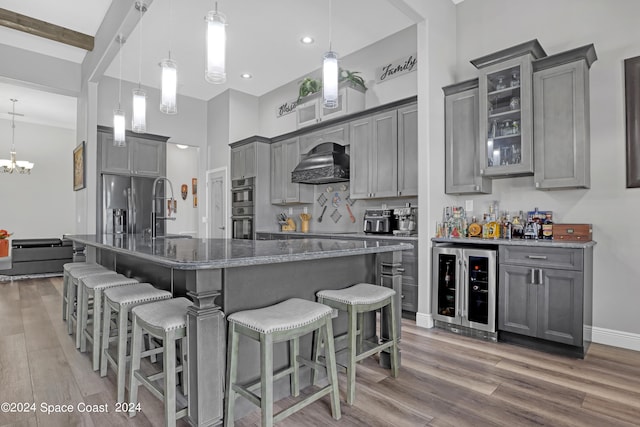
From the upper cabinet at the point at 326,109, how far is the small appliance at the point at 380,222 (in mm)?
1362

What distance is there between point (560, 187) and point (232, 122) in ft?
16.9

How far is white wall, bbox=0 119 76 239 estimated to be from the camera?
24.6 ft

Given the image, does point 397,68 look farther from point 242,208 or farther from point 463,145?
point 242,208

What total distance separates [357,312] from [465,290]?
5.31 ft

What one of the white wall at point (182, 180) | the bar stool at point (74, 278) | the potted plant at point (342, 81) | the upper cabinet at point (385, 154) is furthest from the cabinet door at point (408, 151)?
the white wall at point (182, 180)

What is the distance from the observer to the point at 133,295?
7.10ft

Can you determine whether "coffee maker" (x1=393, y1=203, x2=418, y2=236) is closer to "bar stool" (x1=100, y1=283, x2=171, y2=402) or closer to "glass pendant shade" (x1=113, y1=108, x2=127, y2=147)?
"bar stool" (x1=100, y1=283, x2=171, y2=402)

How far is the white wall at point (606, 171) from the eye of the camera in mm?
2902

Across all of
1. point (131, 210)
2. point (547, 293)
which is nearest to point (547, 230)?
point (547, 293)

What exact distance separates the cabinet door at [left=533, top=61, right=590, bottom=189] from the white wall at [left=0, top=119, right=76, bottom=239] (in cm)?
920

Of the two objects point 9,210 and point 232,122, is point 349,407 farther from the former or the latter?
point 9,210

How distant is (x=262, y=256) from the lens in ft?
5.51

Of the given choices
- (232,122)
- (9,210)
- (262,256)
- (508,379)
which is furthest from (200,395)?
(9,210)

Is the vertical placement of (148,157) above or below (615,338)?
above
